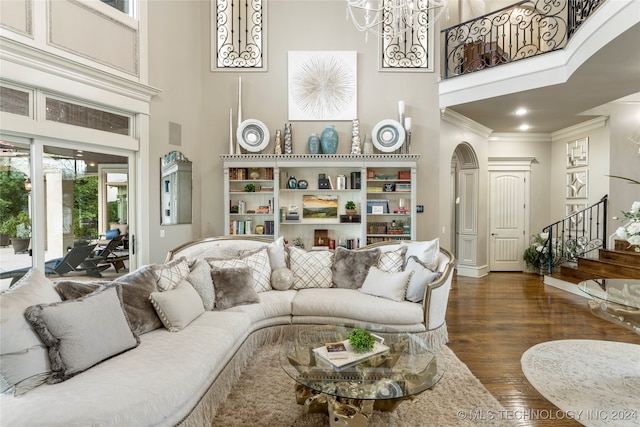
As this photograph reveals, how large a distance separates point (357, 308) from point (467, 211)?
14.6ft

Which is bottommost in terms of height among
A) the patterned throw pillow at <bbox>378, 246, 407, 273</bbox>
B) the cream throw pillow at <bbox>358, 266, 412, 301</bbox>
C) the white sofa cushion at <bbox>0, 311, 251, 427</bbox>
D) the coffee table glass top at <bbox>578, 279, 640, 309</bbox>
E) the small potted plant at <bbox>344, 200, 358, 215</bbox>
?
the white sofa cushion at <bbox>0, 311, 251, 427</bbox>

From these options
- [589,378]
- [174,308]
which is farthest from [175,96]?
[589,378]

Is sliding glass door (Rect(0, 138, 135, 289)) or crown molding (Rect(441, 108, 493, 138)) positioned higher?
crown molding (Rect(441, 108, 493, 138))

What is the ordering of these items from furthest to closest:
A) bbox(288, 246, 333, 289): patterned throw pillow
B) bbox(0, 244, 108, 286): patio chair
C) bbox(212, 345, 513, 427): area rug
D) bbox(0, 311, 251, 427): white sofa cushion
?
bbox(288, 246, 333, 289): patterned throw pillow < bbox(0, 244, 108, 286): patio chair < bbox(212, 345, 513, 427): area rug < bbox(0, 311, 251, 427): white sofa cushion

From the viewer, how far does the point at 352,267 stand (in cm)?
363

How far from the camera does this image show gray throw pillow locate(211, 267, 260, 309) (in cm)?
294

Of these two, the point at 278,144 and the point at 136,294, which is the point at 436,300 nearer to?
the point at 136,294

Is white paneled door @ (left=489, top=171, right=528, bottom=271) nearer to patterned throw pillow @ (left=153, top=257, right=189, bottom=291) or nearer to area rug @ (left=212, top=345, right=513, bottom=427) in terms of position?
area rug @ (left=212, top=345, right=513, bottom=427)

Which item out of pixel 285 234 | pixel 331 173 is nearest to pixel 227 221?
pixel 285 234

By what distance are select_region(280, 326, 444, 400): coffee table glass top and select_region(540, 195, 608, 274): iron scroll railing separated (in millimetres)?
5077

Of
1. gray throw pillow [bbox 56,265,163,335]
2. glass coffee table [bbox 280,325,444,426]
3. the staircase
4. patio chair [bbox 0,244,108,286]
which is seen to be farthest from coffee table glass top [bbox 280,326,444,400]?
the staircase

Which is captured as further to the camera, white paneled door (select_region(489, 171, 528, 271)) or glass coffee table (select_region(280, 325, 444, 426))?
white paneled door (select_region(489, 171, 528, 271))

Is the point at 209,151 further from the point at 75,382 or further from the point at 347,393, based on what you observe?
the point at 347,393

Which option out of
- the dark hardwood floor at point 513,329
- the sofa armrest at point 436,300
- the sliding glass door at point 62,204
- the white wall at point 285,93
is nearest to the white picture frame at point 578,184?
the dark hardwood floor at point 513,329
